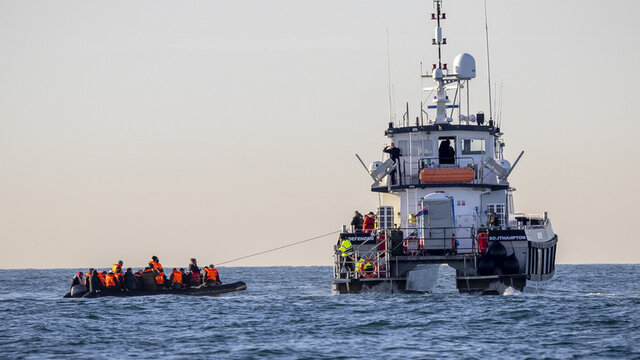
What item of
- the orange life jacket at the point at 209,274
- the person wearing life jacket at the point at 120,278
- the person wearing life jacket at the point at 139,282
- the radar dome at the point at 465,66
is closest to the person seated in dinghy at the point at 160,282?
the person wearing life jacket at the point at 139,282

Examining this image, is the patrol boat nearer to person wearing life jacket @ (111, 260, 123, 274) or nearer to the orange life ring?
the orange life ring

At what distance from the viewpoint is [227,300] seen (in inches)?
1526

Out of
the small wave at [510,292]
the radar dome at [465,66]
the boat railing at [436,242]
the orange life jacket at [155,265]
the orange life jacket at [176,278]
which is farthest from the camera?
the radar dome at [465,66]

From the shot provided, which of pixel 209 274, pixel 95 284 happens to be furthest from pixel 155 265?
pixel 95 284

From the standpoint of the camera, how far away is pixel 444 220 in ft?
119

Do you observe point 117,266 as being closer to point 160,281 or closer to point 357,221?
point 160,281

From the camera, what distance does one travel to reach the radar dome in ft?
141

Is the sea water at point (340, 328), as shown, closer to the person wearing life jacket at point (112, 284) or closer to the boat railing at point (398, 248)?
the boat railing at point (398, 248)

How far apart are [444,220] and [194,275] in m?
12.1

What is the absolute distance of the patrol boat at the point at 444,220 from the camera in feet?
113

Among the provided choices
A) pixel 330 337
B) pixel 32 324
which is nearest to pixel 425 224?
pixel 330 337

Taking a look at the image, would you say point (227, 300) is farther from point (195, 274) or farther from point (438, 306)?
point (438, 306)

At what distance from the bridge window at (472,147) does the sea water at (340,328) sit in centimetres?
667

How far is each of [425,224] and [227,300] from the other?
27.7 ft
